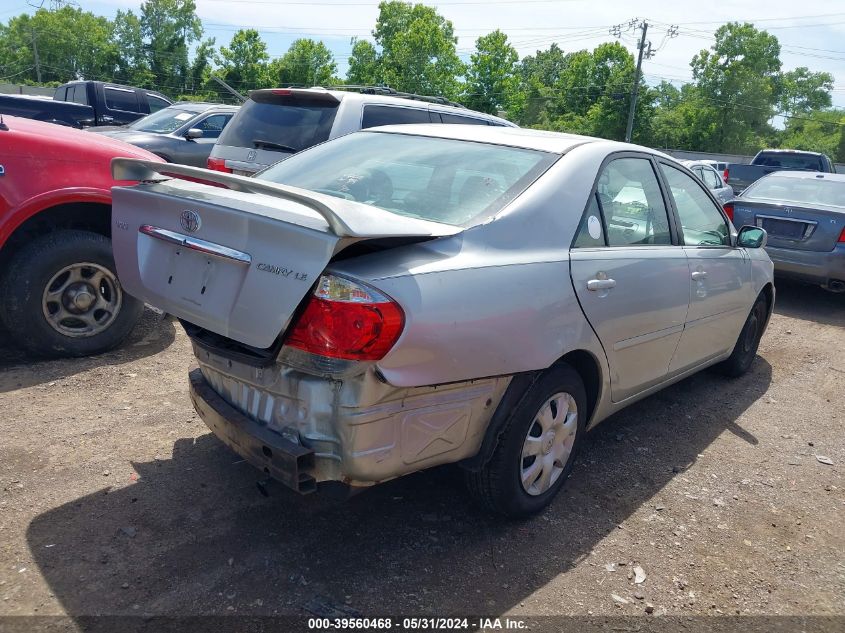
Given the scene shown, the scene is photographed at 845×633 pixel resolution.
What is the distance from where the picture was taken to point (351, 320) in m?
2.34

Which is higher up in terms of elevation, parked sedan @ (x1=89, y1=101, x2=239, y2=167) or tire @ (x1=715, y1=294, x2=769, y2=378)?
parked sedan @ (x1=89, y1=101, x2=239, y2=167)

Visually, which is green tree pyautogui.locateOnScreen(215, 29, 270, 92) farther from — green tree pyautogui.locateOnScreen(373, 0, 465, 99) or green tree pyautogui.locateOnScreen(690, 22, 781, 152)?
green tree pyautogui.locateOnScreen(690, 22, 781, 152)

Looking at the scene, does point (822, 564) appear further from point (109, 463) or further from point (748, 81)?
point (748, 81)

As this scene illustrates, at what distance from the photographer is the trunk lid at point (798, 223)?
779cm

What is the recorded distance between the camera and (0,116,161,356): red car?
4316 millimetres

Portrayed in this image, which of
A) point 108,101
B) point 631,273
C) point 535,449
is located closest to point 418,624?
point 535,449

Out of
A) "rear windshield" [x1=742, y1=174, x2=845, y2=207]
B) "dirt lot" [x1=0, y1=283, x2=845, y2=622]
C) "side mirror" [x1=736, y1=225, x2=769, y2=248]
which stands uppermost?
"rear windshield" [x1=742, y1=174, x2=845, y2=207]

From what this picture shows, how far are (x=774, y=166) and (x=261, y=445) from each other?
19.8 meters

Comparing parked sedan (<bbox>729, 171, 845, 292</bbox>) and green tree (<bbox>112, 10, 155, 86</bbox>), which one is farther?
green tree (<bbox>112, 10, 155, 86</bbox>)

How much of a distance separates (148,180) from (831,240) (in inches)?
291

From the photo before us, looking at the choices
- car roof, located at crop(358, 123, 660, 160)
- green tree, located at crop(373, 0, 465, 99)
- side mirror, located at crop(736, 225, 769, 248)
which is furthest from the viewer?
green tree, located at crop(373, 0, 465, 99)

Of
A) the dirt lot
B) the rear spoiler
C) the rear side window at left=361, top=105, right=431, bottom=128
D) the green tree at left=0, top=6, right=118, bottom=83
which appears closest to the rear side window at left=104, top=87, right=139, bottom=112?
the rear side window at left=361, top=105, right=431, bottom=128

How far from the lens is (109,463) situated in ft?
11.3

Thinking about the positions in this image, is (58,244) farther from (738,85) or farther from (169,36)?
(169,36)
